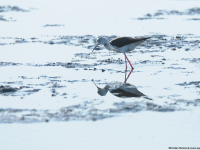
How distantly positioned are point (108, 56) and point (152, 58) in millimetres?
1876

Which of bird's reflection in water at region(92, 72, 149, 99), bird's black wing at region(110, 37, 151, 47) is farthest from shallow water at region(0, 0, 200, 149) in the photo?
bird's black wing at region(110, 37, 151, 47)

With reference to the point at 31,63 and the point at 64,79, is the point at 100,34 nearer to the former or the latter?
the point at 31,63

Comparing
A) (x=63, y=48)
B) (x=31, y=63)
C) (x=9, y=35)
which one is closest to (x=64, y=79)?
(x=31, y=63)

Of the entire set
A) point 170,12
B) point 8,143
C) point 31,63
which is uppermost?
point 170,12

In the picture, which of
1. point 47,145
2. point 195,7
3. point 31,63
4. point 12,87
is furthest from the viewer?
point 195,7

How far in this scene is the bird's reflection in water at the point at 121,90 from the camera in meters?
10.00

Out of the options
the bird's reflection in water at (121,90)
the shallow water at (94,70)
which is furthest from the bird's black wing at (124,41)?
the bird's reflection in water at (121,90)

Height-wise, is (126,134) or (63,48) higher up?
(63,48)

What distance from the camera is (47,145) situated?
23.1ft

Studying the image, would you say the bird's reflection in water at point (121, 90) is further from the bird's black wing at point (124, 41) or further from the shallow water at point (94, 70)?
the bird's black wing at point (124, 41)

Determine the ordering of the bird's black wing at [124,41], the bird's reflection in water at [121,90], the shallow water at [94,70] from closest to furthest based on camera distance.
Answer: the shallow water at [94,70]
the bird's reflection in water at [121,90]
the bird's black wing at [124,41]

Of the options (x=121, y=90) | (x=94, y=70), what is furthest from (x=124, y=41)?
(x=121, y=90)

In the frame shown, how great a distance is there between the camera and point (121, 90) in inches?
412

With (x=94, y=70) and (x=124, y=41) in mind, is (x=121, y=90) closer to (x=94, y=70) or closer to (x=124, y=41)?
(x=94, y=70)
